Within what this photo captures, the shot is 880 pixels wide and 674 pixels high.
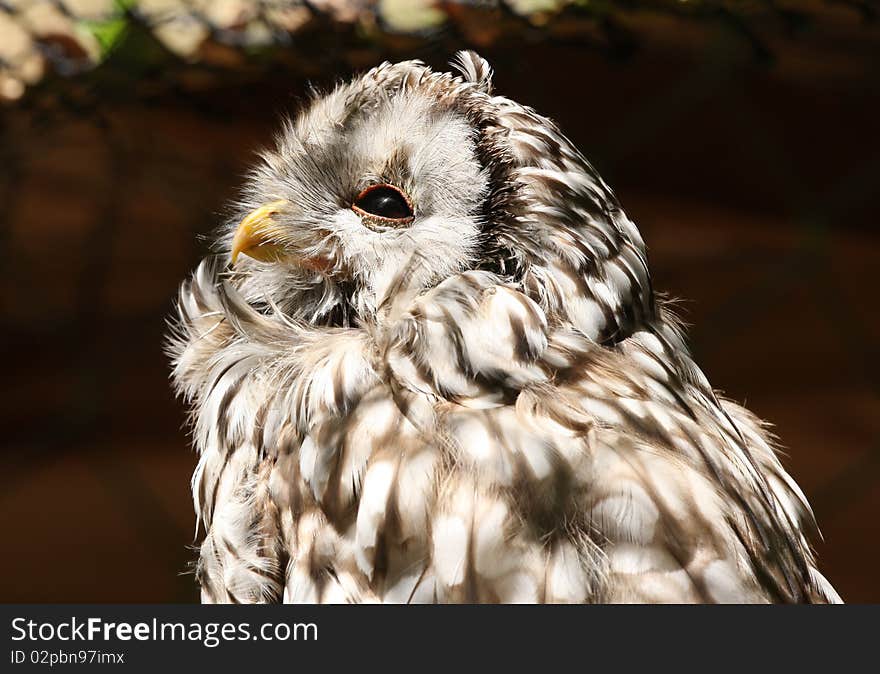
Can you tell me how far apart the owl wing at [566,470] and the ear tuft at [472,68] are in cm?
27

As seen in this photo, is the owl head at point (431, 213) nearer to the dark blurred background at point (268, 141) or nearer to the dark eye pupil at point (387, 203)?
the dark eye pupil at point (387, 203)

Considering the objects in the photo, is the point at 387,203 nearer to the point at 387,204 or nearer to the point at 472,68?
the point at 387,204

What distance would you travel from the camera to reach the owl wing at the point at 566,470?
2.74 feet

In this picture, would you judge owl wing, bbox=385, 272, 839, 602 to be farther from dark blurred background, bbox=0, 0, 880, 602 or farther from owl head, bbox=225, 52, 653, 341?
dark blurred background, bbox=0, 0, 880, 602

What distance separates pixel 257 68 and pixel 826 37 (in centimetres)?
88

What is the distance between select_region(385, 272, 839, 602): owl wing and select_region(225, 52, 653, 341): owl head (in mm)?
36

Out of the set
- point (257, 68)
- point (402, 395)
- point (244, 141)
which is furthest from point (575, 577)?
point (244, 141)

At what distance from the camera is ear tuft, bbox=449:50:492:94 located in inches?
42.9

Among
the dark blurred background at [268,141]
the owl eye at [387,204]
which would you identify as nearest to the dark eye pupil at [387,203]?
the owl eye at [387,204]

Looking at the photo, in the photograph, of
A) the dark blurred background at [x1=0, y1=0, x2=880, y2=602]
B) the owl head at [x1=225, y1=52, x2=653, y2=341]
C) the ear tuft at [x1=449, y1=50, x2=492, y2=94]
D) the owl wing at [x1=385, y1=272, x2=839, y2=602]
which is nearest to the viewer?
the owl wing at [x1=385, y1=272, x2=839, y2=602]

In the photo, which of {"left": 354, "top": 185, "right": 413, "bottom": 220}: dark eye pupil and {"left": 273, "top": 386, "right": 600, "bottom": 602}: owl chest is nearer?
{"left": 273, "top": 386, "right": 600, "bottom": 602}: owl chest

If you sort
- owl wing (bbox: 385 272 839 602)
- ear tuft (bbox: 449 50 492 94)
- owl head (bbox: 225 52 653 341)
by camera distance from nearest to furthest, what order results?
owl wing (bbox: 385 272 839 602)
owl head (bbox: 225 52 653 341)
ear tuft (bbox: 449 50 492 94)

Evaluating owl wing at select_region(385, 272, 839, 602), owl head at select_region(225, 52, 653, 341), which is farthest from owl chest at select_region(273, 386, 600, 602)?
owl head at select_region(225, 52, 653, 341)

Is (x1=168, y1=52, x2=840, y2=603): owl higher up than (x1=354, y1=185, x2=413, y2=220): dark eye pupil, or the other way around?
(x1=354, y1=185, x2=413, y2=220): dark eye pupil
